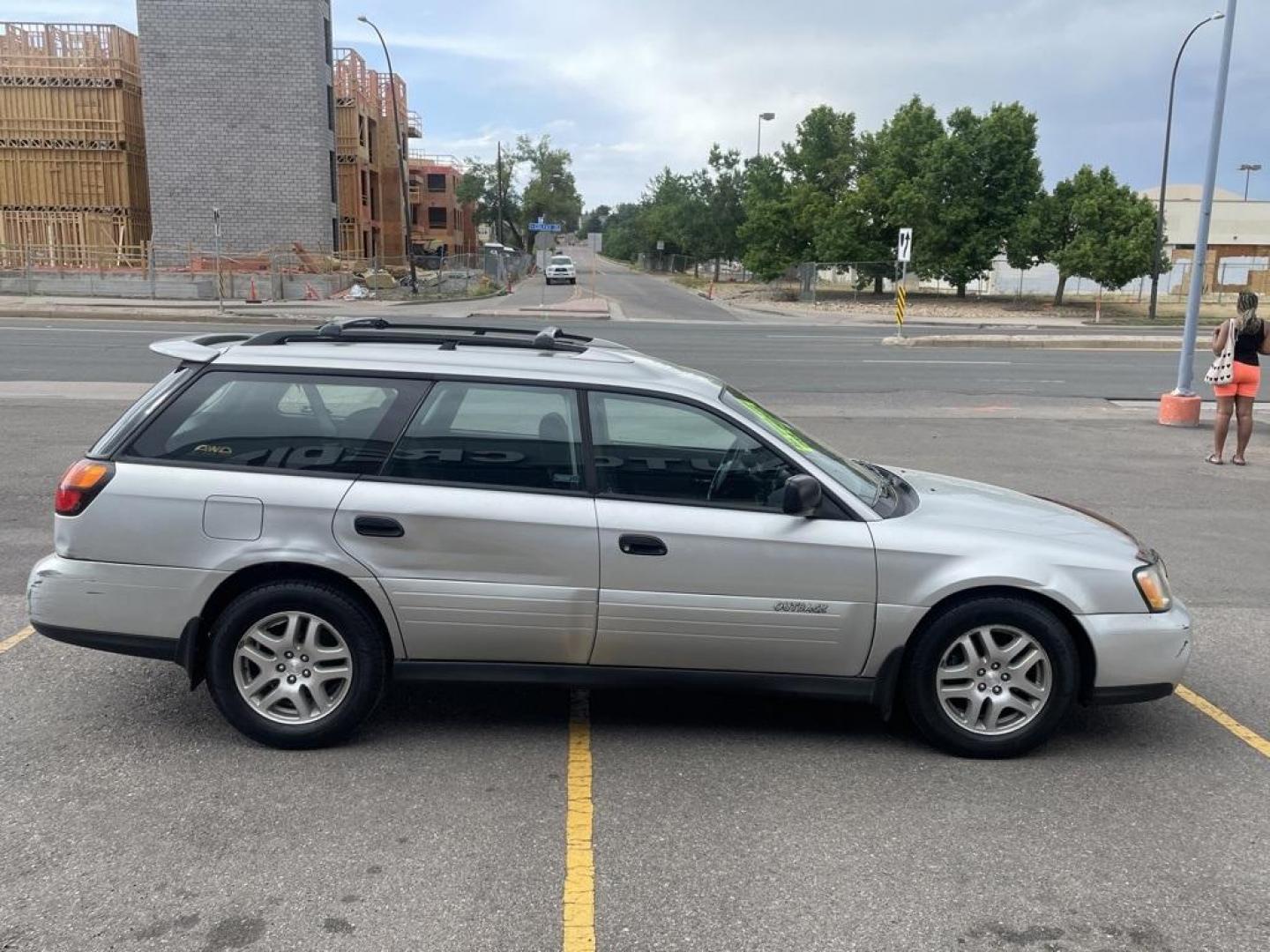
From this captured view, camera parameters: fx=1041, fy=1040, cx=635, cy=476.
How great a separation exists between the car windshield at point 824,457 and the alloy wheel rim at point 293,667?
1848 millimetres

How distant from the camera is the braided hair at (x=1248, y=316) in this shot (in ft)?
32.3

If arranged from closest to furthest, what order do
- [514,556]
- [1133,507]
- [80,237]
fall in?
[514,556], [1133,507], [80,237]

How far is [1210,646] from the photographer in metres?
5.47

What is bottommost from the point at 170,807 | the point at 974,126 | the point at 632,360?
the point at 170,807

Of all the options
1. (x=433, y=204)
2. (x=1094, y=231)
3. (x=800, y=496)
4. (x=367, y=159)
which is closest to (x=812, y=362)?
(x=800, y=496)

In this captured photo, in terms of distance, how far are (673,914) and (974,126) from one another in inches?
1763

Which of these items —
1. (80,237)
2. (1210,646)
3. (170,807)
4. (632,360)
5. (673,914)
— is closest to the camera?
(673,914)

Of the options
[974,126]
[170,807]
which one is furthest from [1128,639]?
[974,126]

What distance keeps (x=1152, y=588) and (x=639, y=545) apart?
6.58ft

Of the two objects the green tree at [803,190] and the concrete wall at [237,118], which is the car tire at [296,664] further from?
the green tree at [803,190]

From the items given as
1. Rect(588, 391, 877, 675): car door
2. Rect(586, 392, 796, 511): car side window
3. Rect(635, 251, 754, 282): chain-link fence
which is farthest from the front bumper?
Rect(635, 251, 754, 282): chain-link fence

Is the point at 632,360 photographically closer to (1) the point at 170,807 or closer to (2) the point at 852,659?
(2) the point at 852,659

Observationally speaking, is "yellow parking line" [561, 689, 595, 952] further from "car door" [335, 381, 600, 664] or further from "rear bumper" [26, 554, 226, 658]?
"rear bumper" [26, 554, 226, 658]

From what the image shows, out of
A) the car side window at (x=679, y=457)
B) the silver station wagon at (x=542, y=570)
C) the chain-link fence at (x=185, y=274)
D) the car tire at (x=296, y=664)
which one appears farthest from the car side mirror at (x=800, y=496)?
the chain-link fence at (x=185, y=274)
